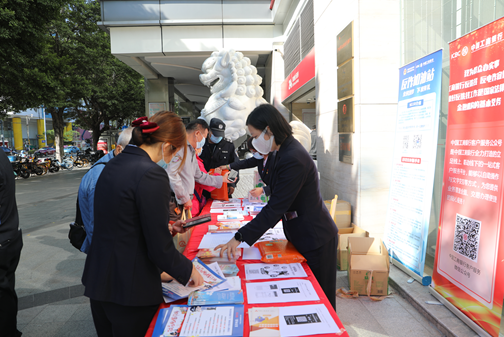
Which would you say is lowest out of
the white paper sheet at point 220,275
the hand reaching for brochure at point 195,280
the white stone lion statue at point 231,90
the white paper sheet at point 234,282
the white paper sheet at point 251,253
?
the white paper sheet at point 251,253

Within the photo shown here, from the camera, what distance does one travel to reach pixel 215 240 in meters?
2.15

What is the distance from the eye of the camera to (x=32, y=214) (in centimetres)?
685

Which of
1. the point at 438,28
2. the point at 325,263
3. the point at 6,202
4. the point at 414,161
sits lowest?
the point at 325,263

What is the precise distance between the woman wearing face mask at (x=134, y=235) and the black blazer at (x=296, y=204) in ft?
1.96

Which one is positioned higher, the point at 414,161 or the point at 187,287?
the point at 414,161

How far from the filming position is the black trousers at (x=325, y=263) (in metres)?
1.82

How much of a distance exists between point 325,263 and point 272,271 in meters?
0.36

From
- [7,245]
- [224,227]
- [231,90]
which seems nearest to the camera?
[7,245]

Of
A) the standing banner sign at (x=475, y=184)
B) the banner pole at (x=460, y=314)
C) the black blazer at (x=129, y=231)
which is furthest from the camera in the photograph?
the banner pole at (x=460, y=314)

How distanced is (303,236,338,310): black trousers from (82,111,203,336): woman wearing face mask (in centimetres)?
84

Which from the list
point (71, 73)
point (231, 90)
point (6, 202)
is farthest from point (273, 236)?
point (71, 73)

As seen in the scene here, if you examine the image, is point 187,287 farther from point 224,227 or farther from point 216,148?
point 216,148

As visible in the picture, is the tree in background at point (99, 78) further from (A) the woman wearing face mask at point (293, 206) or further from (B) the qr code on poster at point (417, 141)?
(A) the woman wearing face mask at point (293, 206)

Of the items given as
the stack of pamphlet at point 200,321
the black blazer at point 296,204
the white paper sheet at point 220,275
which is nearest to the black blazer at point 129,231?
the stack of pamphlet at point 200,321
